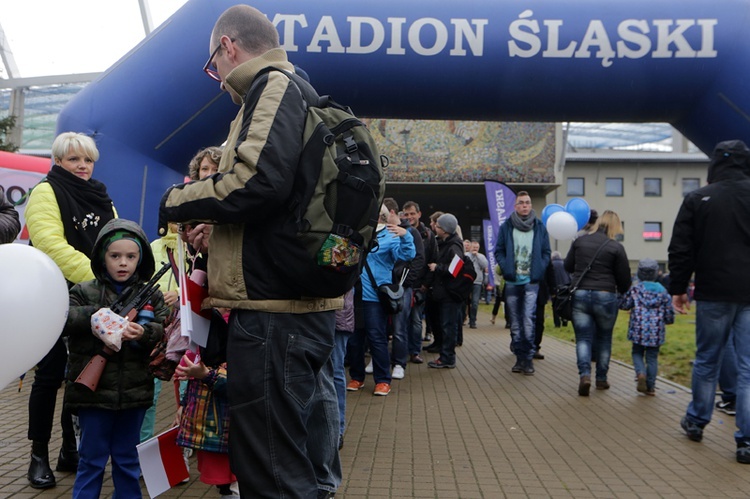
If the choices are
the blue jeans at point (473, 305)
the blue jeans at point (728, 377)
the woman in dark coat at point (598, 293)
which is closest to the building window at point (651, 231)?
the blue jeans at point (473, 305)

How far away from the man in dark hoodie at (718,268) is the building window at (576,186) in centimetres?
3571

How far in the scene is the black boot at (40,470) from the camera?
3.71 m

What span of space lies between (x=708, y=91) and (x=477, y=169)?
79.8ft

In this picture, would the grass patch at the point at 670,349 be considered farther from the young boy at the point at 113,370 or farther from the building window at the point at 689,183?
the building window at the point at 689,183

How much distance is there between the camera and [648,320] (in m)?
6.86

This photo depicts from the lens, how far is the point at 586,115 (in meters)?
6.05

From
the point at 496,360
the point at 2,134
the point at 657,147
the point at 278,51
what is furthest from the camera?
the point at 657,147

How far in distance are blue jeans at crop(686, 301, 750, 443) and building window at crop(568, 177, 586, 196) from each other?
1413 inches

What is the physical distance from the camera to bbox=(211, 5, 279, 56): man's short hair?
246cm

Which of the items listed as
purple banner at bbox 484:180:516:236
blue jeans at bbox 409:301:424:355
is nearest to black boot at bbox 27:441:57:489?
blue jeans at bbox 409:301:424:355

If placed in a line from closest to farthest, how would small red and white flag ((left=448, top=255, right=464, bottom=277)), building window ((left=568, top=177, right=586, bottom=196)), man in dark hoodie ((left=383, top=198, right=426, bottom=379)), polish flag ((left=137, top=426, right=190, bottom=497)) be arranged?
polish flag ((left=137, top=426, right=190, bottom=497)), man in dark hoodie ((left=383, top=198, right=426, bottom=379)), small red and white flag ((left=448, top=255, right=464, bottom=277)), building window ((left=568, top=177, right=586, bottom=196))

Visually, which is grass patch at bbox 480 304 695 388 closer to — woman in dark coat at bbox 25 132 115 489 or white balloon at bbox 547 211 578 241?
white balloon at bbox 547 211 578 241

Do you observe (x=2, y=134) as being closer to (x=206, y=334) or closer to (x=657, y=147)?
(x=206, y=334)

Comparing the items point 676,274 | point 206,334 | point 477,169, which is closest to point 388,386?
point 676,274
